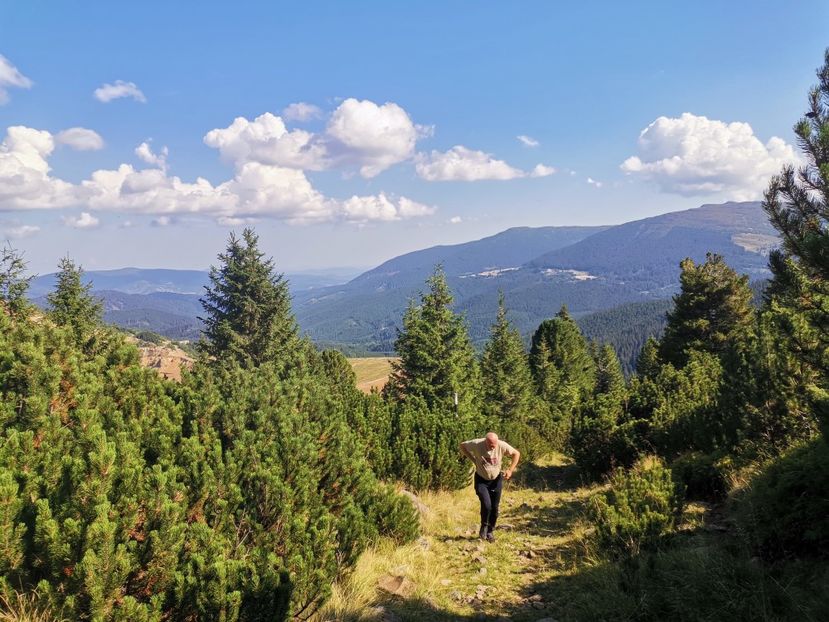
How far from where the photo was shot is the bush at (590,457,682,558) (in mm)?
5973

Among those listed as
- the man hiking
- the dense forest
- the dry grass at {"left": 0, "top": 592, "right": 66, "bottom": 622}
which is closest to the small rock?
the dense forest

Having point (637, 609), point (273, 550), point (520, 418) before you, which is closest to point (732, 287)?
point (520, 418)

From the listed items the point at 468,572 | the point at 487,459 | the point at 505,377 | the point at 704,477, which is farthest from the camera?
→ the point at 505,377

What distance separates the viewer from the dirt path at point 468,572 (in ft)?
16.9

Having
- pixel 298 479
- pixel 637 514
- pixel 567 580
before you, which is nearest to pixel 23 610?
pixel 298 479

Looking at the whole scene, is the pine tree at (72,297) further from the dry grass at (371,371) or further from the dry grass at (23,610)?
the dry grass at (371,371)

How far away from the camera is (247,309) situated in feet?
83.3

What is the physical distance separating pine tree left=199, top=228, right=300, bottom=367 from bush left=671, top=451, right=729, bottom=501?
2016 cm

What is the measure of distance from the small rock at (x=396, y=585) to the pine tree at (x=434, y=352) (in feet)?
42.9

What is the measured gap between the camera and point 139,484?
3.79 metres

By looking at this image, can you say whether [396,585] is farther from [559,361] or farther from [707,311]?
[559,361]

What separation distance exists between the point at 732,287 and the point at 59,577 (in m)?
28.6

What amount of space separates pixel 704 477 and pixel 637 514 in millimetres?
2803

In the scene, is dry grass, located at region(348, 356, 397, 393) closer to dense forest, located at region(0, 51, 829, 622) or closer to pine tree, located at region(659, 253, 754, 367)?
pine tree, located at region(659, 253, 754, 367)
